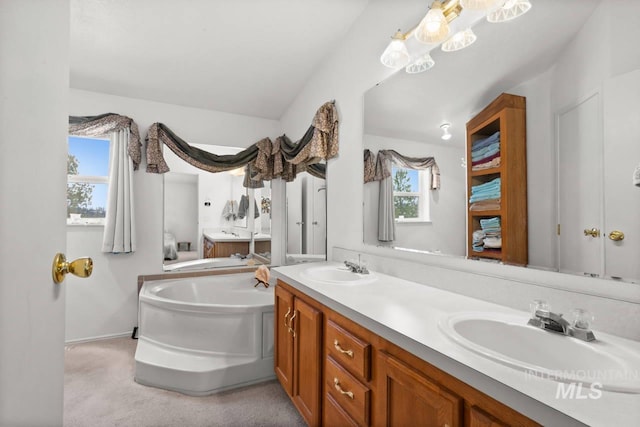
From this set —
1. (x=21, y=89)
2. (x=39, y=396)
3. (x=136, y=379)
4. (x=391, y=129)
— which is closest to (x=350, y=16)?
(x=391, y=129)

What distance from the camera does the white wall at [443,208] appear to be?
4.53 feet

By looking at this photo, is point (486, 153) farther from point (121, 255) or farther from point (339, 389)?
point (121, 255)

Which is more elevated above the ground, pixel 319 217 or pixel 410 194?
pixel 410 194

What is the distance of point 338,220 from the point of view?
2334 millimetres

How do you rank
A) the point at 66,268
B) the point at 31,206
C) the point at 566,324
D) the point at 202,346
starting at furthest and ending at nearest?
the point at 202,346
the point at 566,324
the point at 66,268
the point at 31,206

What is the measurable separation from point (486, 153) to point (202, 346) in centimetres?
225

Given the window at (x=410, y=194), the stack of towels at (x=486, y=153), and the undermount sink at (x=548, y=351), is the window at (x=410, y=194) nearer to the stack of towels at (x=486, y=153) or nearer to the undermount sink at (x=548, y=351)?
the stack of towels at (x=486, y=153)

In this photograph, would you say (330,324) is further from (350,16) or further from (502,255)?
(350,16)

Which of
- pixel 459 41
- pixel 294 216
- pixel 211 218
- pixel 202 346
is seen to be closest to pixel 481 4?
pixel 459 41

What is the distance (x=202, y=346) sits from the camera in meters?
2.19

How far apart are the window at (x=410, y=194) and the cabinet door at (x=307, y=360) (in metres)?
0.76

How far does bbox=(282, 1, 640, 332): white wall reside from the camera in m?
0.88

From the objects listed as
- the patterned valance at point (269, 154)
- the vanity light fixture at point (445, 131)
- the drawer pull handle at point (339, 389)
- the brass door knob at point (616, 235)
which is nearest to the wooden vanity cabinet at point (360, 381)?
the drawer pull handle at point (339, 389)

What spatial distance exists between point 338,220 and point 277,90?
1614 mm
